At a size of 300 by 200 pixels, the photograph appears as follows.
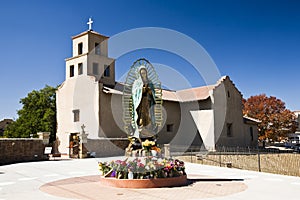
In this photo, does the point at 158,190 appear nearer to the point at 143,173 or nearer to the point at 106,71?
the point at 143,173

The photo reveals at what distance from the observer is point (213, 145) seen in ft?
100

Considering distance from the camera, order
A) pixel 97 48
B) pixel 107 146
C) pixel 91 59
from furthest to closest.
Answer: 1. pixel 97 48
2. pixel 91 59
3. pixel 107 146

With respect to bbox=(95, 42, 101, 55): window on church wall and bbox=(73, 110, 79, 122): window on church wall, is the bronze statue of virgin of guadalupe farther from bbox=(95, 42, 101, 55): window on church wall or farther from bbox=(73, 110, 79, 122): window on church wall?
bbox=(95, 42, 101, 55): window on church wall

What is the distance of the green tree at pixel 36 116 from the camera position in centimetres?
3319

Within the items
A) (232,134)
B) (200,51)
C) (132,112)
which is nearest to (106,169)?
(132,112)

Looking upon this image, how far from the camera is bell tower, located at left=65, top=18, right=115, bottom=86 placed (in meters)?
29.5

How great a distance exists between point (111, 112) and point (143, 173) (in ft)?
57.6

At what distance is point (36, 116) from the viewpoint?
34312mm

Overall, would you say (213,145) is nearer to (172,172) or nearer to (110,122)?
(110,122)

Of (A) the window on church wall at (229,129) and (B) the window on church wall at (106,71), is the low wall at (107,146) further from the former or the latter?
(A) the window on church wall at (229,129)

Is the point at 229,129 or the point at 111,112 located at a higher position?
the point at 111,112

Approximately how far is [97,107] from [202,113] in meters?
11.9

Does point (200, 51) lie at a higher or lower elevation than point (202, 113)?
higher

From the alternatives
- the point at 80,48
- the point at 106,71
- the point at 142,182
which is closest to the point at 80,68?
the point at 80,48
